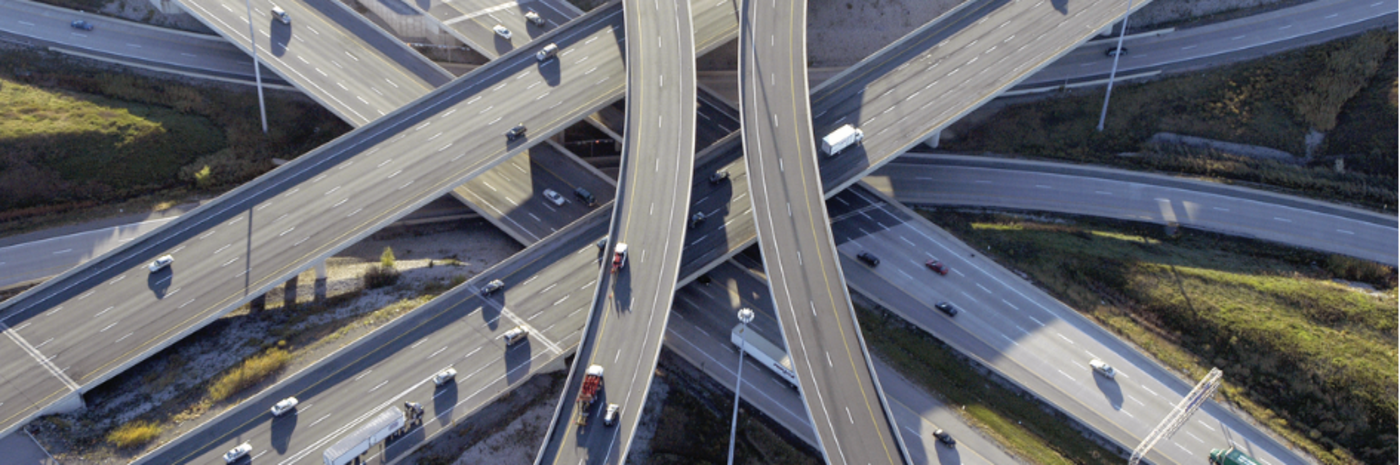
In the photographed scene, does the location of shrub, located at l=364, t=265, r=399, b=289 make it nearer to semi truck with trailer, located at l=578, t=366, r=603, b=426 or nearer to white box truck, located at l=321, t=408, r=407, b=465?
white box truck, located at l=321, t=408, r=407, b=465

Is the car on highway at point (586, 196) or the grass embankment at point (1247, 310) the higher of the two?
the grass embankment at point (1247, 310)

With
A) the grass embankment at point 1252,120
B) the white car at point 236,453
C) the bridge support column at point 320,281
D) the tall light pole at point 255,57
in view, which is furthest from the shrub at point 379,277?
the grass embankment at point 1252,120

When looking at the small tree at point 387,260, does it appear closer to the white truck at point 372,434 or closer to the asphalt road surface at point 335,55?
the asphalt road surface at point 335,55

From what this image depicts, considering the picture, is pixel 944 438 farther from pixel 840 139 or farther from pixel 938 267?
pixel 840 139

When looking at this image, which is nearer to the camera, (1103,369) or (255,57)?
(1103,369)

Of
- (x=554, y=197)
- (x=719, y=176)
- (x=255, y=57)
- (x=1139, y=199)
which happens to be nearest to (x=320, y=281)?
(x=554, y=197)

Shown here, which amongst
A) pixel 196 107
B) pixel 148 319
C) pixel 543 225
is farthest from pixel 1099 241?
pixel 196 107
